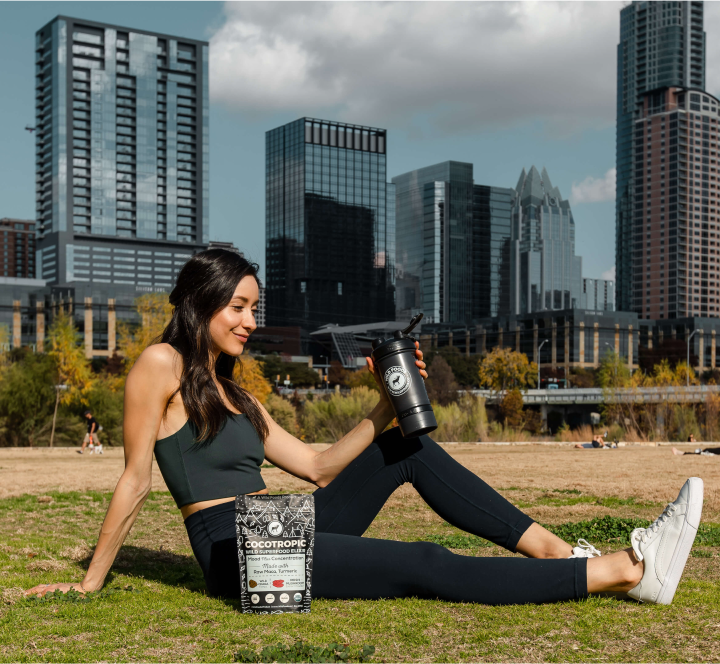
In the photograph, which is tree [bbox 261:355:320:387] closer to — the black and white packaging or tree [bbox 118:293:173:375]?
tree [bbox 118:293:173:375]

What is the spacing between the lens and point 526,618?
108 inches

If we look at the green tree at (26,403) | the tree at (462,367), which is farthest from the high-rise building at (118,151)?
the green tree at (26,403)

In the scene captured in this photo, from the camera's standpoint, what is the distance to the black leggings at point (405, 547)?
2873mm

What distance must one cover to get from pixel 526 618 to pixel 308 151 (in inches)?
6525

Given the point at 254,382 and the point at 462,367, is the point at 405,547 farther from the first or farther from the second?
the point at 462,367

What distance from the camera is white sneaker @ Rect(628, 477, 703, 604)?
9.07ft

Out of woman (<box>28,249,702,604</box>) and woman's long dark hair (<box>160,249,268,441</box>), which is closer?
woman (<box>28,249,702,604</box>)

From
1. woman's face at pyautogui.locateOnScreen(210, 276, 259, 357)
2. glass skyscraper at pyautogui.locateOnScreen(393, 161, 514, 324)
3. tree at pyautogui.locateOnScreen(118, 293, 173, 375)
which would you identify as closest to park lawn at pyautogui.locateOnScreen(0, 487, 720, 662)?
woman's face at pyautogui.locateOnScreen(210, 276, 259, 357)

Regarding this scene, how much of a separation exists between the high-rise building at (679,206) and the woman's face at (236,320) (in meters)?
165

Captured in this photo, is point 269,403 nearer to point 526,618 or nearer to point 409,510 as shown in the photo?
point 409,510

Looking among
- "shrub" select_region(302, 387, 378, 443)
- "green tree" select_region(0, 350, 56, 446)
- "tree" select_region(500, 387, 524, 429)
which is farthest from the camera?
"tree" select_region(500, 387, 524, 429)

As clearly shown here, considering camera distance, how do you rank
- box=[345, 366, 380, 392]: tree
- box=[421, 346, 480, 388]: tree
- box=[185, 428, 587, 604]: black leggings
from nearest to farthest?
box=[185, 428, 587, 604]: black leggings < box=[345, 366, 380, 392]: tree < box=[421, 346, 480, 388]: tree

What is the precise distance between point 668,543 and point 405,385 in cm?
114

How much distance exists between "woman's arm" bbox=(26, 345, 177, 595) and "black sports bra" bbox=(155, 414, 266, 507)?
87 millimetres
